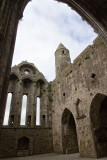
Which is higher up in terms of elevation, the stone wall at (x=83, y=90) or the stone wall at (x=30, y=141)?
the stone wall at (x=83, y=90)

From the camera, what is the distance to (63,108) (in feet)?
41.3

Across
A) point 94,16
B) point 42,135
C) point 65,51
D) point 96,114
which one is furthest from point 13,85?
point 94,16

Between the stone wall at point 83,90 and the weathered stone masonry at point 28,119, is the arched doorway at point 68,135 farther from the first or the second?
the weathered stone masonry at point 28,119

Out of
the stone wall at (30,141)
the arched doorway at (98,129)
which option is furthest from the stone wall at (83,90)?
the stone wall at (30,141)

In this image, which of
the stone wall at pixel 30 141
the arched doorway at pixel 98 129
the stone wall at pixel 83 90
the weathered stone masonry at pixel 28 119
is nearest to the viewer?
the arched doorway at pixel 98 129

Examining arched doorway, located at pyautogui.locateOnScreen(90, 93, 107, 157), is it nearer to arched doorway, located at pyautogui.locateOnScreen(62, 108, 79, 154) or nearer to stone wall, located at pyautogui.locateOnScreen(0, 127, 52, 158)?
arched doorway, located at pyautogui.locateOnScreen(62, 108, 79, 154)

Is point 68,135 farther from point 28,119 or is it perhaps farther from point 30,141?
point 28,119

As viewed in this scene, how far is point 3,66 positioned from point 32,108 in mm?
12829

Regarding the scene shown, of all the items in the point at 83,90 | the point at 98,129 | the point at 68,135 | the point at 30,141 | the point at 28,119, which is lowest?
the point at 30,141

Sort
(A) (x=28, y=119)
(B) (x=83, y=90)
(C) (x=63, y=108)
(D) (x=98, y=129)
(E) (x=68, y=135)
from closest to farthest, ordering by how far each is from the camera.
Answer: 1. (D) (x=98, y=129)
2. (B) (x=83, y=90)
3. (E) (x=68, y=135)
4. (C) (x=63, y=108)
5. (A) (x=28, y=119)

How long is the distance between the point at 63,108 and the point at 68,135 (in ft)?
8.61

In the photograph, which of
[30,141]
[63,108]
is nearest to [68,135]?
[63,108]

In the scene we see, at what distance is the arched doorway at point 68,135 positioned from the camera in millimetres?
11602

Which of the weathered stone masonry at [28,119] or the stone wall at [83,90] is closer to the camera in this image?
the stone wall at [83,90]
